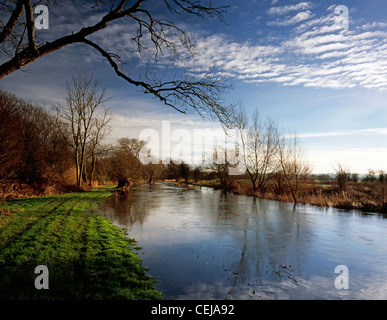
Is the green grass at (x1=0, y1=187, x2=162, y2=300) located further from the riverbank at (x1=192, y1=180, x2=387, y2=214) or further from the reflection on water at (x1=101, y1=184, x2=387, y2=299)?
the riverbank at (x1=192, y1=180, x2=387, y2=214)

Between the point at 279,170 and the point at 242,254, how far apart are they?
17190 mm

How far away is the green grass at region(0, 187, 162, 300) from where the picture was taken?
365cm

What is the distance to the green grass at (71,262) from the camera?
365 centimetres

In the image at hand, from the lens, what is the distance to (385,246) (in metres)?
7.58

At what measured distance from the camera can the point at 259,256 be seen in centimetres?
618

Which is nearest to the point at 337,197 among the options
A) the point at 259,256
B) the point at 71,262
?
the point at 259,256

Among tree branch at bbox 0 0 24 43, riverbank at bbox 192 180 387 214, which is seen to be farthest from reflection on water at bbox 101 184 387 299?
tree branch at bbox 0 0 24 43

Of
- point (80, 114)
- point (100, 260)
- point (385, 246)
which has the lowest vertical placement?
point (385, 246)

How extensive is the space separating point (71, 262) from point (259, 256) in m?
4.67

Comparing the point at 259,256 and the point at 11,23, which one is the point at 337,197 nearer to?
the point at 259,256

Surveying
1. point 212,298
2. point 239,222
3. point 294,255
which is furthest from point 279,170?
point 212,298

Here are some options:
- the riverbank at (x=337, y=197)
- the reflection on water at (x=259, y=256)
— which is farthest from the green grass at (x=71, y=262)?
the riverbank at (x=337, y=197)

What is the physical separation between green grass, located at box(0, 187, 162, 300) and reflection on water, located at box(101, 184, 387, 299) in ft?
1.73
